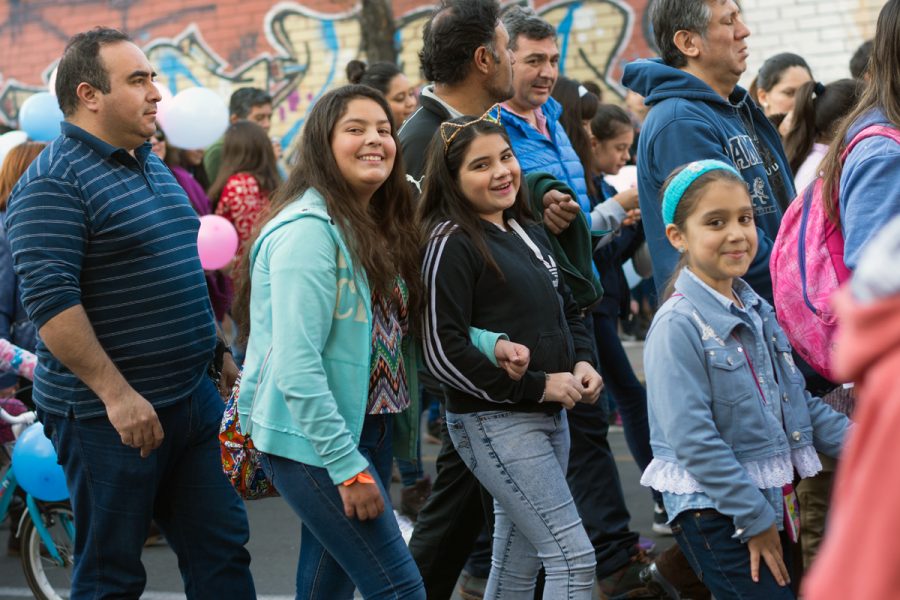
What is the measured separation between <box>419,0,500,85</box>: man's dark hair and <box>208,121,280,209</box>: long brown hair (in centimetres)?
318

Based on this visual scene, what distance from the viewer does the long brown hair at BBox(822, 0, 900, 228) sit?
11.2 feet

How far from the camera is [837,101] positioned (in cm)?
554

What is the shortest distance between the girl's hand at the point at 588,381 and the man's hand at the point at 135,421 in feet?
4.26

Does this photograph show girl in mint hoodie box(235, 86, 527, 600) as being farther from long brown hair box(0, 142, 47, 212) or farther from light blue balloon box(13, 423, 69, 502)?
long brown hair box(0, 142, 47, 212)

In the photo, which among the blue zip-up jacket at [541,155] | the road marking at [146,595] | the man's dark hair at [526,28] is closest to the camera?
the blue zip-up jacket at [541,155]

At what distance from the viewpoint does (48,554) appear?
216 inches

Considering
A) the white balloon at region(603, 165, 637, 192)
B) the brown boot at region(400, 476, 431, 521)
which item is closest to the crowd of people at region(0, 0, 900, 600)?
the white balloon at region(603, 165, 637, 192)

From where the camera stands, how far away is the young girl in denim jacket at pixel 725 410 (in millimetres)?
3262

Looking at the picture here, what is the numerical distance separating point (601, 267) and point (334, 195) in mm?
2598

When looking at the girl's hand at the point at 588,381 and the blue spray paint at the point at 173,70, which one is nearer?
the girl's hand at the point at 588,381

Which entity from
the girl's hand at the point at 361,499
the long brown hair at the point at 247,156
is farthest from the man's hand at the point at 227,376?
the long brown hair at the point at 247,156

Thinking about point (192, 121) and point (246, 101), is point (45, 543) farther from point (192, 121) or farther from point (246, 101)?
Result: point (246, 101)

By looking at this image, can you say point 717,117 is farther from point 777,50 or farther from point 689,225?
point 777,50

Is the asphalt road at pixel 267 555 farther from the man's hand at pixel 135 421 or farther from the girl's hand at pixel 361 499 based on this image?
the girl's hand at pixel 361 499
